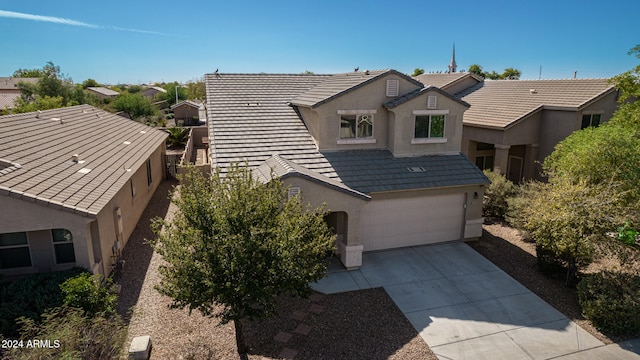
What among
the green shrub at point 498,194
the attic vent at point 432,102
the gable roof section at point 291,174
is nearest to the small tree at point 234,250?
the gable roof section at point 291,174

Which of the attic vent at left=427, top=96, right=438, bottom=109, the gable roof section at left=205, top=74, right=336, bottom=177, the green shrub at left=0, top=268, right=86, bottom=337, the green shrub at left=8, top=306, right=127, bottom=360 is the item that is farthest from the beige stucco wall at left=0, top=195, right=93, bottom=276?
the attic vent at left=427, top=96, right=438, bottom=109

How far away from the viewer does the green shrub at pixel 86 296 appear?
10.1 m

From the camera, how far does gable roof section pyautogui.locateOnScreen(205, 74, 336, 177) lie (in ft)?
52.0

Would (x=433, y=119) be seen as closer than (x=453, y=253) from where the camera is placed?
No

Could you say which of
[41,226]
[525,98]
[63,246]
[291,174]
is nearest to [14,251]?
[63,246]

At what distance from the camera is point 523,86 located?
90.0 ft

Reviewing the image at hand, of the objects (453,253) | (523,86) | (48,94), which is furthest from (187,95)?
(453,253)

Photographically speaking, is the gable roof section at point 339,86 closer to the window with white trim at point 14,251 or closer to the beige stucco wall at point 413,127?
the beige stucco wall at point 413,127

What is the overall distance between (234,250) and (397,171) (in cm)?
956

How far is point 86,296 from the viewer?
10242mm

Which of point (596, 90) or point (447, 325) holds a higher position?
point (596, 90)

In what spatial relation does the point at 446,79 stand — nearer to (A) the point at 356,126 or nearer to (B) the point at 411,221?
(A) the point at 356,126

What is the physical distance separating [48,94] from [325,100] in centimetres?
5221

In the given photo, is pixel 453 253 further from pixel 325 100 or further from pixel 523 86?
pixel 523 86
